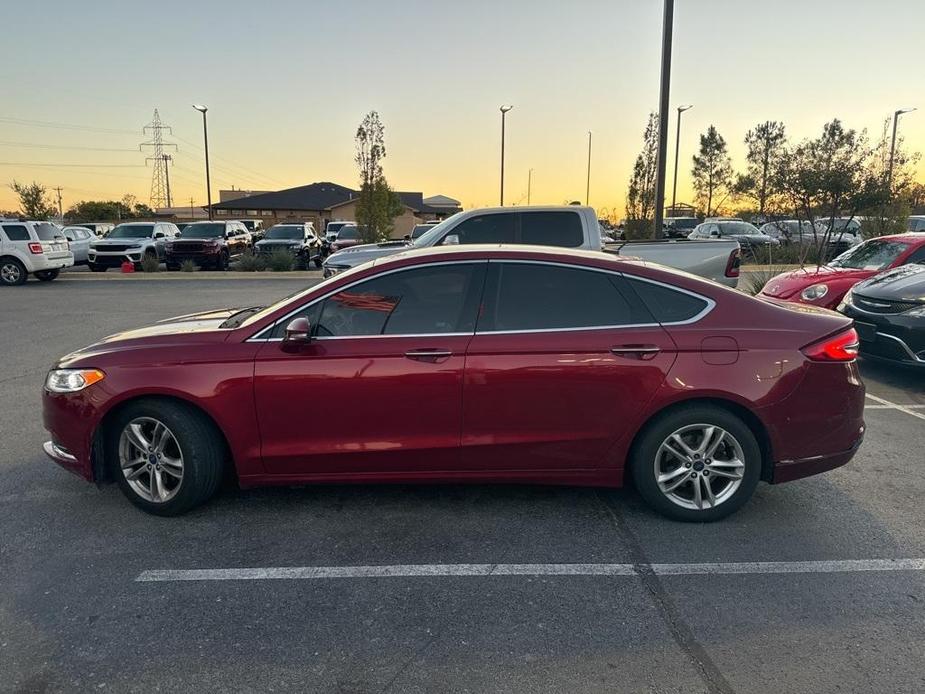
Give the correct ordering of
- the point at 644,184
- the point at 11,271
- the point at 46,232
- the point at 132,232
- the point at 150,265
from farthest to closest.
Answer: the point at 644,184, the point at 132,232, the point at 150,265, the point at 46,232, the point at 11,271

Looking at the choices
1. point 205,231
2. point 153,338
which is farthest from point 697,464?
point 205,231

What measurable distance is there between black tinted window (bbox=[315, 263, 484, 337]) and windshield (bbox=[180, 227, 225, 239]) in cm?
2177

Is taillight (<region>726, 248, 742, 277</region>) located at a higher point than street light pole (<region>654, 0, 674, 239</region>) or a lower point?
lower

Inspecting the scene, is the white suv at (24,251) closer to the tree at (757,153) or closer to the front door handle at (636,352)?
the front door handle at (636,352)

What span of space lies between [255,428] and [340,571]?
3.26 ft

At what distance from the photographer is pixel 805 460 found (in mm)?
3832

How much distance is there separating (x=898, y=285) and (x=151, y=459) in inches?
300

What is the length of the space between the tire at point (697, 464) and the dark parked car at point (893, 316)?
418 cm

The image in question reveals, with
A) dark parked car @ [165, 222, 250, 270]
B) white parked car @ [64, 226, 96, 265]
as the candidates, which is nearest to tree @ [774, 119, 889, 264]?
dark parked car @ [165, 222, 250, 270]

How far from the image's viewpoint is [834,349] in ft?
12.4

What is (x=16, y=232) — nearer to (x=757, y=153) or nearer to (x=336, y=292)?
(x=336, y=292)

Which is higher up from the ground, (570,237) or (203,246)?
(570,237)

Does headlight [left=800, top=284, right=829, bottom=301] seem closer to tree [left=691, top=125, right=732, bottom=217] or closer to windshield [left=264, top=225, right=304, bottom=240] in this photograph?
windshield [left=264, top=225, right=304, bottom=240]

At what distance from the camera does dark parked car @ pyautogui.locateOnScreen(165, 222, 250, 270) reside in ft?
73.7
